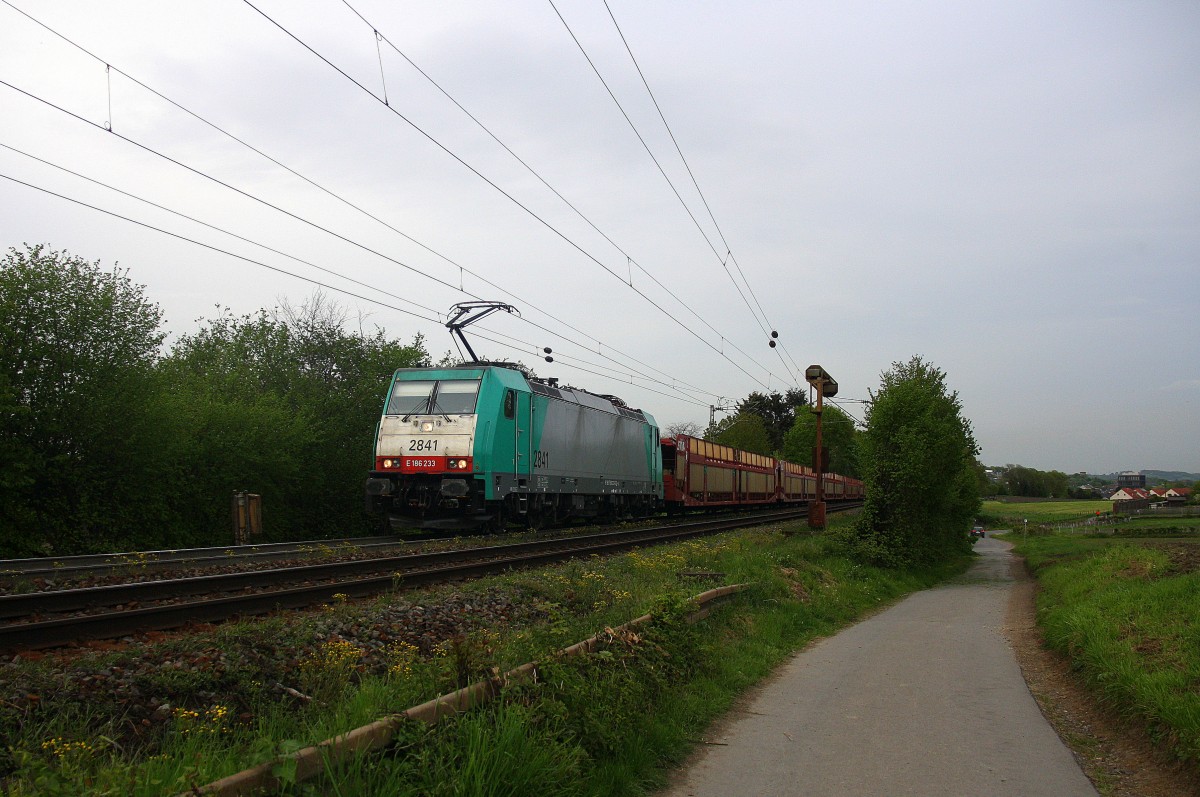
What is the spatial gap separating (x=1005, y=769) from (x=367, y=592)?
7.44m

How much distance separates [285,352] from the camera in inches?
1238

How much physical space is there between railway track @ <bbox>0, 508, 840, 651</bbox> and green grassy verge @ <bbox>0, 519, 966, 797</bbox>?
44.3 inches

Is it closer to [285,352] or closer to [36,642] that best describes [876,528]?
[36,642]

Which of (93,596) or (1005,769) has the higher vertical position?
(93,596)

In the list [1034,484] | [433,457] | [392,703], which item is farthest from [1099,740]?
[1034,484]

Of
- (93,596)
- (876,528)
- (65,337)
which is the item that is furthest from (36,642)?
(876,528)

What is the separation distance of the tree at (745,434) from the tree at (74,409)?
216ft

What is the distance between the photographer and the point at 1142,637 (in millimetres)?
8258

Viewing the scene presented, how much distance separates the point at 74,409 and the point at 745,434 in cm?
7133

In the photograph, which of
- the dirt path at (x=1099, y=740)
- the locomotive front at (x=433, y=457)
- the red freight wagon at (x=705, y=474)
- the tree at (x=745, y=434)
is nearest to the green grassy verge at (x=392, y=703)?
the dirt path at (x=1099, y=740)

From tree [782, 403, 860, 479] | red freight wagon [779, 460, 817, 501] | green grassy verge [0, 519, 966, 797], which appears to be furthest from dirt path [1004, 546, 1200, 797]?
tree [782, 403, 860, 479]

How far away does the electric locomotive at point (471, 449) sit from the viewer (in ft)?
58.6

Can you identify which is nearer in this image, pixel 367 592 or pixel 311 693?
pixel 311 693

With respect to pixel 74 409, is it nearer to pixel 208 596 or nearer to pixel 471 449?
pixel 471 449
